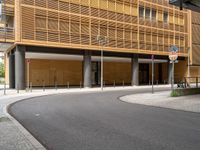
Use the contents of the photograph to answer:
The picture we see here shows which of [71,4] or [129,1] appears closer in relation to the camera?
[71,4]

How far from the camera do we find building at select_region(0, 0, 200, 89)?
→ 3744 cm

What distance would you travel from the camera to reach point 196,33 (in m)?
60.5

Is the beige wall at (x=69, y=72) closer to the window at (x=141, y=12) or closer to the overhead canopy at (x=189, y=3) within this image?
the window at (x=141, y=12)

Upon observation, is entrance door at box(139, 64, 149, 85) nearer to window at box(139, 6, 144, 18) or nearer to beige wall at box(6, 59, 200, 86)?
beige wall at box(6, 59, 200, 86)

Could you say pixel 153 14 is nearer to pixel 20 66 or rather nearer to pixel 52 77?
pixel 52 77

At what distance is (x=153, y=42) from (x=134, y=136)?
144 feet

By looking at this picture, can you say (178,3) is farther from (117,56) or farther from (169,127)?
(117,56)

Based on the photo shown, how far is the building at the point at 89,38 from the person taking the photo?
37.4 meters

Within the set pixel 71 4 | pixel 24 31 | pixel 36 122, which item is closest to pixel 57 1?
pixel 71 4

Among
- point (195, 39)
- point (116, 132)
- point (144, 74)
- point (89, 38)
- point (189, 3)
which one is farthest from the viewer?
point (144, 74)

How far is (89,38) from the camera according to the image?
42.6 meters

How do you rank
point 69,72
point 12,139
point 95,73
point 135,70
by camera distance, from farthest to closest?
1. point 95,73
2. point 69,72
3. point 135,70
4. point 12,139

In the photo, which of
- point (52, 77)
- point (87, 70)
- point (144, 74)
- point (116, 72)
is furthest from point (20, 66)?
point (144, 74)

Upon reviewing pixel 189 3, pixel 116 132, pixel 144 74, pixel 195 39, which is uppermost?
pixel 195 39
